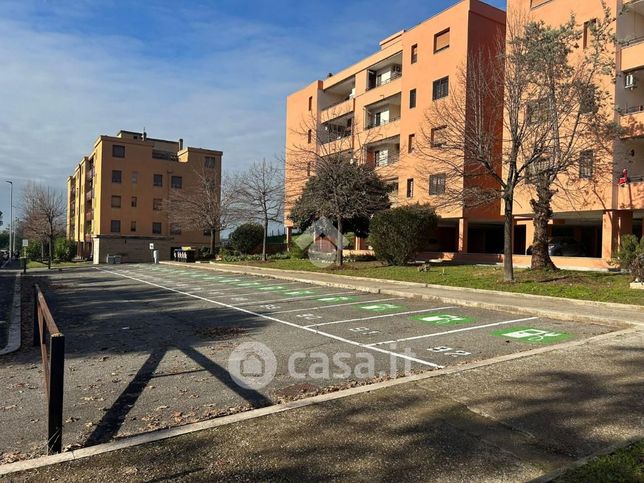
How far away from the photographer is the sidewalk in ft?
11.6

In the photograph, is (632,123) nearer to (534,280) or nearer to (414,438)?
(534,280)

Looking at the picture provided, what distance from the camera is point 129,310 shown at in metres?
12.6

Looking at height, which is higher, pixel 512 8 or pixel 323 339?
pixel 512 8

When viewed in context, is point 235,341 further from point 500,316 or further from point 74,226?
point 74,226

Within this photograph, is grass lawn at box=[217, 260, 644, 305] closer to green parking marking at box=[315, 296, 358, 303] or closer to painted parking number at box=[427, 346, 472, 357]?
green parking marking at box=[315, 296, 358, 303]

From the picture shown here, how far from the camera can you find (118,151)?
59.7 meters

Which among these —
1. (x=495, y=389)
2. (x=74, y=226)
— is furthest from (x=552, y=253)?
(x=74, y=226)

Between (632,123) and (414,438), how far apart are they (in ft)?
70.0

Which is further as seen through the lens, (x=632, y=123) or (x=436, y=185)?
(x=436, y=185)

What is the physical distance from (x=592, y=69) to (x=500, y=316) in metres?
12.2

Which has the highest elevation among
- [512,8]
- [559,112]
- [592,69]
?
[512,8]

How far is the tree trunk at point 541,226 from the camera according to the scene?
697 inches

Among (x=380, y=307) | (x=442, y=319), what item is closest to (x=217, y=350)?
(x=442, y=319)

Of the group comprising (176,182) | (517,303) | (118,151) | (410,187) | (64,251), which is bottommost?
(517,303)
